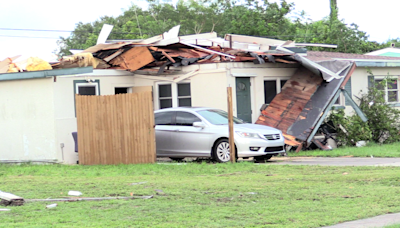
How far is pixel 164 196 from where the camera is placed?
32.4 ft

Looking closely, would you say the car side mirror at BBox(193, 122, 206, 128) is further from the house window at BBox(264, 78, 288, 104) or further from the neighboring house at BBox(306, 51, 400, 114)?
the neighboring house at BBox(306, 51, 400, 114)

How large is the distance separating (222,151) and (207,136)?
2.06 feet

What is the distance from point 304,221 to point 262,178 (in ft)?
15.8

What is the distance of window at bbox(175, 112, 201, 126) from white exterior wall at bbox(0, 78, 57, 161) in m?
3.68

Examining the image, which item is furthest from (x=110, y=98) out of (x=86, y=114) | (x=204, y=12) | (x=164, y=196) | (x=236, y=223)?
(x=204, y=12)

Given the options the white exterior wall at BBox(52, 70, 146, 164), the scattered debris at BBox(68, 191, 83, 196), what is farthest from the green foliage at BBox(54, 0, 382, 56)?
the scattered debris at BBox(68, 191, 83, 196)

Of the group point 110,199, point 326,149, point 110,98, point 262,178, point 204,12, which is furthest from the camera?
point 204,12

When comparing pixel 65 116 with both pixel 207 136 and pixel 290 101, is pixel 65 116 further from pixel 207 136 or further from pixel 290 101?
pixel 290 101

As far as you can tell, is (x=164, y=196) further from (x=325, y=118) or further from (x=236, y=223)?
(x=325, y=118)

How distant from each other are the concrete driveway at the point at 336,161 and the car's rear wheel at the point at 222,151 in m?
1.22

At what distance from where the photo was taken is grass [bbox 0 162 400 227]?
25.6ft

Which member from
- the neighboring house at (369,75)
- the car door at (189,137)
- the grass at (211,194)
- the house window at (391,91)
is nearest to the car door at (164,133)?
the car door at (189,137)

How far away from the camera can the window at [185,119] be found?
1714cm

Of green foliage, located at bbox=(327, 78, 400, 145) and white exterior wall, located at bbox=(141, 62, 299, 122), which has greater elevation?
white exterior wall, located at bbox=(141, 62, 299, 122)
